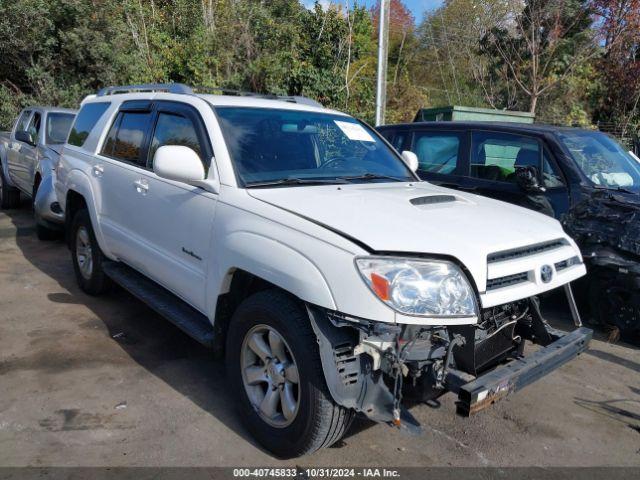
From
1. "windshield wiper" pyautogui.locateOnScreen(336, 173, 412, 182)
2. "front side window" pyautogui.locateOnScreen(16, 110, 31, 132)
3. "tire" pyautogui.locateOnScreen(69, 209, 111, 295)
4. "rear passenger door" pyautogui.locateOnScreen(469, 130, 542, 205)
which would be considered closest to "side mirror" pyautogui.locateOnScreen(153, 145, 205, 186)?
"windshield wiper" pyautogui.locateOnScreen(336, 173, 412, 182)

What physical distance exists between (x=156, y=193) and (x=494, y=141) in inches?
149

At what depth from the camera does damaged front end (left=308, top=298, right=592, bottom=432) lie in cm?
248

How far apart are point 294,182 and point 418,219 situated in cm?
88

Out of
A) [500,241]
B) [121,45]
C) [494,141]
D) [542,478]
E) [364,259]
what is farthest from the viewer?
[121,45]

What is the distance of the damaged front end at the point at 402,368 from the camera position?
2.48 meters

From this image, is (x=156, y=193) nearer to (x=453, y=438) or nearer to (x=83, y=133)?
(x=83, y=133)

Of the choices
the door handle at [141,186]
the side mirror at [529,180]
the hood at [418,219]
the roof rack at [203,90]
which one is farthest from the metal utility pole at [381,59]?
the hood at [418,219]

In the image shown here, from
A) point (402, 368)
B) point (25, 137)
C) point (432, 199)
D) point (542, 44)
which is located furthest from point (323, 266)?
point (542, 44)

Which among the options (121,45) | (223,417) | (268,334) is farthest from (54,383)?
(121,45)

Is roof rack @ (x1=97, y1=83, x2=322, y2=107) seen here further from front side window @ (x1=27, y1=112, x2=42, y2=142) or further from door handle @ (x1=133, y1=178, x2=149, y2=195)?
front side window @ (x1=27, y1=112, x2=42, y2=142)

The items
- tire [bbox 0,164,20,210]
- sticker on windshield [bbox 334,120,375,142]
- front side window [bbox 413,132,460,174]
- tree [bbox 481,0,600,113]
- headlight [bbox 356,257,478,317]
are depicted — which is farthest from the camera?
tree [bbox 481,0,600,113]

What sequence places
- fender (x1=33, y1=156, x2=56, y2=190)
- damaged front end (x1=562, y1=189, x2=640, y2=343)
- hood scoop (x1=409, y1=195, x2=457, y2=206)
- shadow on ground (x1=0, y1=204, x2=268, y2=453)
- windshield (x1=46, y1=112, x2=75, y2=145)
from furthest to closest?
windshield (x1=46, y1=112, x2=75, y2=145), fender (x1=33, y1=156, x2=56, y2=190), damaged front end (x1=562, y1=189, x2=640, y2=343), shadow on ground (x1=0, y1=204, x2=268, y2=453), hood scoop (x1=409, y1=195, x2=457, y2=206)

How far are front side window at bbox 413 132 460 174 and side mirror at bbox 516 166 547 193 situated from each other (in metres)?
0.98

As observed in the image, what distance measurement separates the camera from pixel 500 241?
2742mm
